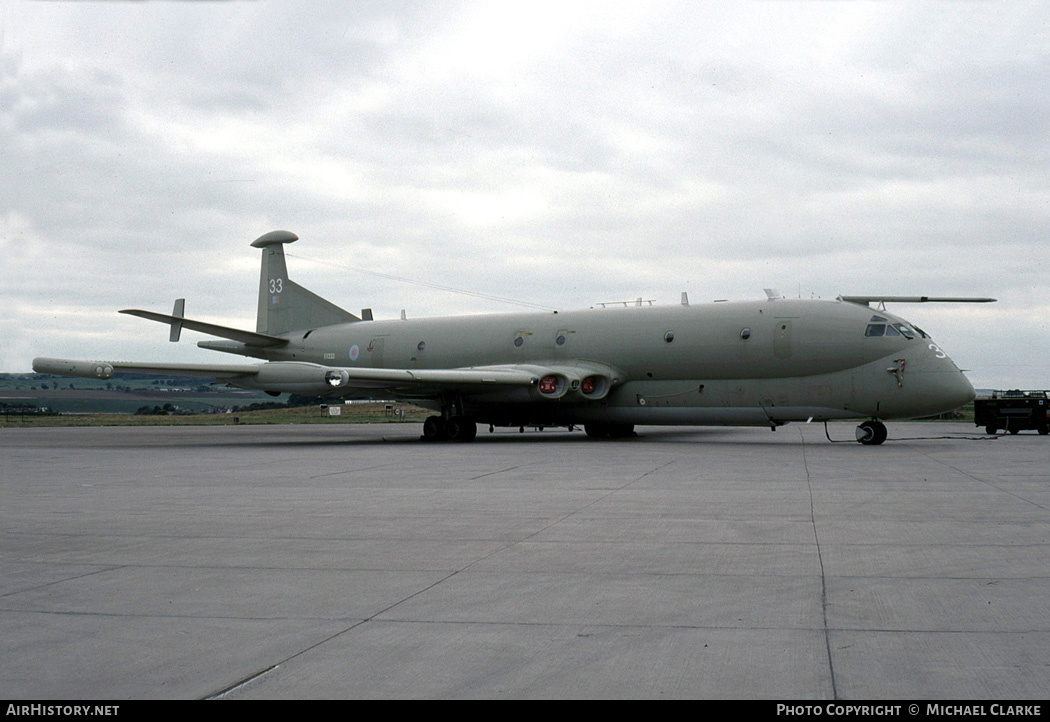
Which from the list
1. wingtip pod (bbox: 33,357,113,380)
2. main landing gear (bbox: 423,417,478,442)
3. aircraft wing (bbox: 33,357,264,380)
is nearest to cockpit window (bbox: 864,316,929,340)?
main landing gear (bbox: 423,417,478,442)

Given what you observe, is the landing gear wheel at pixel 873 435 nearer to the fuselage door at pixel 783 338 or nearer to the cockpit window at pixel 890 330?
the cockpit window at pixel 890 330

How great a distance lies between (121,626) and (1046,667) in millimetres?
4377

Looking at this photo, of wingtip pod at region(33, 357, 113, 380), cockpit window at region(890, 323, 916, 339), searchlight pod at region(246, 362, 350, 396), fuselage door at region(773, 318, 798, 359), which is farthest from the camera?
searchlight pod at region(246, 362, 350, 396)

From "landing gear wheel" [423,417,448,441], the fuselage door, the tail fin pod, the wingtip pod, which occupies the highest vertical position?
the tail fin pod

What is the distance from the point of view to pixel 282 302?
113ft

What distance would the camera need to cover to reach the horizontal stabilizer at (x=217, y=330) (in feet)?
85.3

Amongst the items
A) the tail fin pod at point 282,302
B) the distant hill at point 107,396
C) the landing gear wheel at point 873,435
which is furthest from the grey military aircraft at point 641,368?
the distant hill at point 107,396

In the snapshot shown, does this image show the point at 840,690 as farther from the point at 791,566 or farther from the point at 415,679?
the point at 791,566

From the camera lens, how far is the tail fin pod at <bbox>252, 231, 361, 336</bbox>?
33.9 meters

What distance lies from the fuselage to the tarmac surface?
A: 894 centimetres

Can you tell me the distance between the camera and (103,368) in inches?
925

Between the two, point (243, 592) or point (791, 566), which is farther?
point (791, 566)

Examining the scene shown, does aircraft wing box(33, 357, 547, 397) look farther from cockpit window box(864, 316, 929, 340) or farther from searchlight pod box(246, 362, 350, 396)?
cockpit window box(864, 316, 929, 340)
